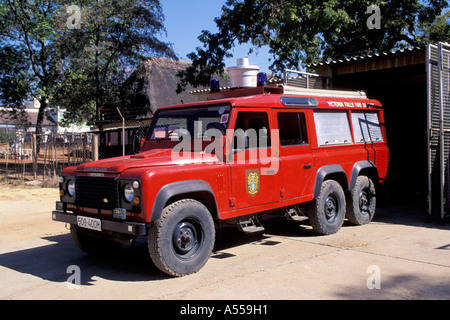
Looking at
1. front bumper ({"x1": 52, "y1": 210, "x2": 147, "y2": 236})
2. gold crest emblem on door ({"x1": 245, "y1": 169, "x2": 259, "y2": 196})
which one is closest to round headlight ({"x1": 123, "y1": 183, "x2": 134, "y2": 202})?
front bumper ({"x1": 52, "y1": 210, "x2": 147, "y2": 236})

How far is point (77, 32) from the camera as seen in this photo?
715 inches

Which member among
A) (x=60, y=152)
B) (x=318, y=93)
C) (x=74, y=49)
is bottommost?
(x=60, y=152)

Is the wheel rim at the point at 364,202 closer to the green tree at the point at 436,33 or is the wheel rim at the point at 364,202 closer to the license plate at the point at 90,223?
the license plate at the point at 90,223

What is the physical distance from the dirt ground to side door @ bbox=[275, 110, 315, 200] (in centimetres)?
94

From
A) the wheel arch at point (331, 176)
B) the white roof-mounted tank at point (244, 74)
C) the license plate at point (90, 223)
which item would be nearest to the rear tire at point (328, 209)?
the wheel arch at point (331, 176)

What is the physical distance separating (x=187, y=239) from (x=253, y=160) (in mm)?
1483

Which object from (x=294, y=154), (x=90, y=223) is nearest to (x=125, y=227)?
(x=90, y=223)

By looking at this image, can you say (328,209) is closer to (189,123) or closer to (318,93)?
(318,93)

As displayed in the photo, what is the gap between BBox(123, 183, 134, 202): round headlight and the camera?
192 inches

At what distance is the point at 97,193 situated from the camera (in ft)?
17.4

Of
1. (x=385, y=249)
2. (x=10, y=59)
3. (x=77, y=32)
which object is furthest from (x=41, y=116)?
(x=385, y=249)

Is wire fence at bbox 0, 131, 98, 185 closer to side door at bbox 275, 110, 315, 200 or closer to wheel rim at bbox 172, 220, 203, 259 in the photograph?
side door at bbox 275, 110, 315, 200

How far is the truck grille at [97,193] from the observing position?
5.09 meters
